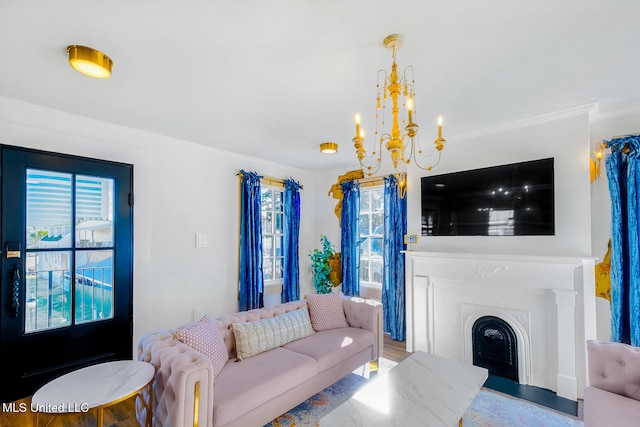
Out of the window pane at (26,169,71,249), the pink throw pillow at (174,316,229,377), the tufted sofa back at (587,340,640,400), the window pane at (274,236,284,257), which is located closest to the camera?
the tufted sofa back at (587,340,640,400)

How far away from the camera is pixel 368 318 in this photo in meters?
3.15

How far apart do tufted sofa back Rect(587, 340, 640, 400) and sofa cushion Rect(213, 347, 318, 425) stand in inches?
71.7

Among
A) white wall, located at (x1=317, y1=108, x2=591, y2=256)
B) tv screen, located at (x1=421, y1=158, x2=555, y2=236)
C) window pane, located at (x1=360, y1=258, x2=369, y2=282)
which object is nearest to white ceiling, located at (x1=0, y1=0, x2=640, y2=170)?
white wall, located at (x1=317, y1=108, x2=591, y2=256)

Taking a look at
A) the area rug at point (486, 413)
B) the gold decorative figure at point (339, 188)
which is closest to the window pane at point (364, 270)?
the gold decorative figure at point (339, 188)

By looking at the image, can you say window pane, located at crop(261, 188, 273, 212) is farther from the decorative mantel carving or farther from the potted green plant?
the decorative mantel carving

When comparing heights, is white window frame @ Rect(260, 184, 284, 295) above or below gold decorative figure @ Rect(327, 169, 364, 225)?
below

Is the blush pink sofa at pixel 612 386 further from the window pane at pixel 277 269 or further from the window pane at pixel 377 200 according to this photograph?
the window pane at pixel 277 269

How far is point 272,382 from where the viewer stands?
6.75 ft

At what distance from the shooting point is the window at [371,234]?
4438mm

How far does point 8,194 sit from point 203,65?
1.91m

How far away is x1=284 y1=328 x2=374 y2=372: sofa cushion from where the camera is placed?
2516 mm

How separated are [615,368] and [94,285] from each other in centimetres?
393

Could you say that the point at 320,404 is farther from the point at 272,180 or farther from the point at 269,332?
the point at 272,180

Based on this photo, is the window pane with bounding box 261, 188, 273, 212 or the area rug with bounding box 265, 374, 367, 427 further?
the window pane with bounding box 261, 188, 273, 212
